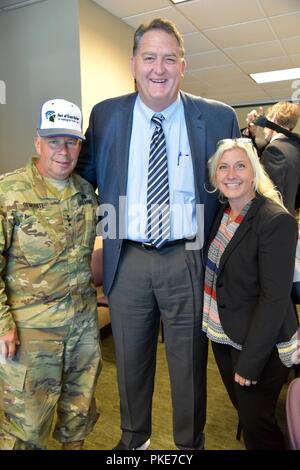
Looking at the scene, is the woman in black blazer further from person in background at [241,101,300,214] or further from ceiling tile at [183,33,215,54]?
ceiling tile at [183,33,215,54]

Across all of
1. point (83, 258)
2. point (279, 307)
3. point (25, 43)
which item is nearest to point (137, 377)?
point (83, 258)

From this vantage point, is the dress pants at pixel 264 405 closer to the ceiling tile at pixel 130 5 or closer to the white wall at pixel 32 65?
the white wall at pixel 32 65

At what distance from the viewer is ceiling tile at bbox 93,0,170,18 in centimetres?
313

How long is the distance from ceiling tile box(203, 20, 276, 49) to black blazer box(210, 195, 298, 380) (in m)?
3.20

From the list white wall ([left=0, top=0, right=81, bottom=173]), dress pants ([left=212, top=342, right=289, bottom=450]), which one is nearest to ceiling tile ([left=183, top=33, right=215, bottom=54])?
white wall ([left=0, top=0, right=81, bottom=173])

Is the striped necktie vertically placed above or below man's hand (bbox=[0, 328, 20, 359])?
above

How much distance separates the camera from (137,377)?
165 cm

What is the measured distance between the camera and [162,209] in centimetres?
149

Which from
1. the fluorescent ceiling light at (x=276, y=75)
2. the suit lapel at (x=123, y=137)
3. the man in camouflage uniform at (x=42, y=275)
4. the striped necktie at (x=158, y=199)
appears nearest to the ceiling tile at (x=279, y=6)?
the fluorescent ceiling light at (x=276, y=75)

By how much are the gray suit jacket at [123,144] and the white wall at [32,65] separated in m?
1.62

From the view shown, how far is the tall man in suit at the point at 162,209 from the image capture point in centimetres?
148

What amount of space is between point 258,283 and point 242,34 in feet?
11.9

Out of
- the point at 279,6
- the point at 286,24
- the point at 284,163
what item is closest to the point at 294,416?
the point at 284,163

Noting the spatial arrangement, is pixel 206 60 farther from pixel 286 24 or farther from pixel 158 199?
pixel 158 199
